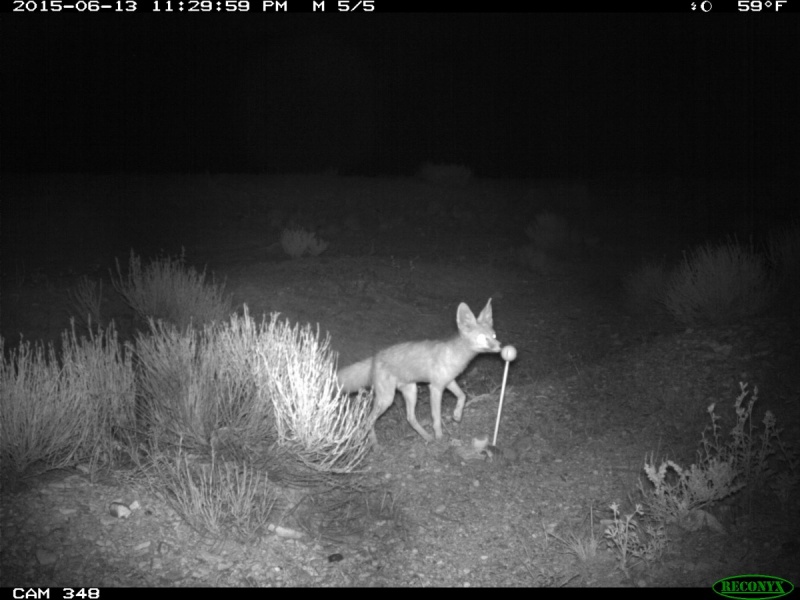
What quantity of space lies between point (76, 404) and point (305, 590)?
87.2 inches

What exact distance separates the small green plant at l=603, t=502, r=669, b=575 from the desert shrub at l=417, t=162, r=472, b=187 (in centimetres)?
1571

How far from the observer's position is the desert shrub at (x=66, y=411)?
177 inches

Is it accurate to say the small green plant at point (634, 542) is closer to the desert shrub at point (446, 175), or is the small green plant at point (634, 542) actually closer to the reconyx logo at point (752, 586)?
the reconyx logo at point (752, 586)

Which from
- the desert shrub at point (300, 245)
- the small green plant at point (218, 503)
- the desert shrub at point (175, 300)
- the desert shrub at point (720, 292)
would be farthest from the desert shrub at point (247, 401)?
the desert shrub at point (300, 245)

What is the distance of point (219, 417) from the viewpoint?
17.7ft

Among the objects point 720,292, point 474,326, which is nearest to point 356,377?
point 474,326

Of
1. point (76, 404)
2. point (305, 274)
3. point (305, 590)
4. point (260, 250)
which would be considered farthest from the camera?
point (260, 250)

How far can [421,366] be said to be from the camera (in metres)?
6.17

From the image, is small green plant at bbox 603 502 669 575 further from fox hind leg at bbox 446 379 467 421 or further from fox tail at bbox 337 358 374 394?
fox tail at bbox 337 358 374 394

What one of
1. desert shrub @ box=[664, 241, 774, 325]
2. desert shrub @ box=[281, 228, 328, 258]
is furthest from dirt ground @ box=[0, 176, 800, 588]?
desert shrub @ box=[664, 241, 774, 325]

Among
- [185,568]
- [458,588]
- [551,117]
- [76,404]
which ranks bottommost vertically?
[458,588]

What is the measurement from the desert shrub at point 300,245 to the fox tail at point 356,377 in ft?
23.1

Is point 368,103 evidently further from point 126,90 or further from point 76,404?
point 76,404

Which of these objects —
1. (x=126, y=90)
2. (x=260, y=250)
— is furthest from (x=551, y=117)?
(x=260, y=250)
